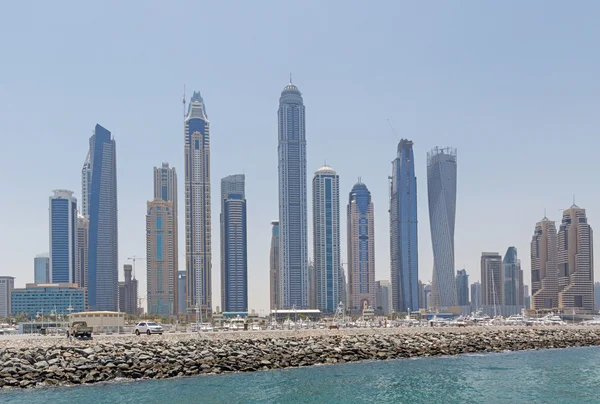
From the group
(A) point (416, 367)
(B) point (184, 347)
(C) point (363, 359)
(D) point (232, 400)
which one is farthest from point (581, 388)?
(B) point (184, 347)

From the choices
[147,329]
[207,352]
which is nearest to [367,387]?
[207,352]

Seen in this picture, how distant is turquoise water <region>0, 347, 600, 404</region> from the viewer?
165 feet

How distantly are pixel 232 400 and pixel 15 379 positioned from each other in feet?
60.1

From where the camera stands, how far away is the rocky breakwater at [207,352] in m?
57.3

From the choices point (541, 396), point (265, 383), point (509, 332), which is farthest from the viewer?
point (509, 332)

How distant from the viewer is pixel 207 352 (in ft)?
220

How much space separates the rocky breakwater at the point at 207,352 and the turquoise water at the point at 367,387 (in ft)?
7.92

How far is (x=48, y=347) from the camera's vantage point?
62.9m

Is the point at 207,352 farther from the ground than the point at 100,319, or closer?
closer

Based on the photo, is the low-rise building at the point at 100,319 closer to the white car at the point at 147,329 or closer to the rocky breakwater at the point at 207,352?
the white car at the point at 147,329

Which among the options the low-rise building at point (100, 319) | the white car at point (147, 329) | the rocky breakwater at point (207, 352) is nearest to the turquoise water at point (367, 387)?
the rocky breakwater at point (207, 352)

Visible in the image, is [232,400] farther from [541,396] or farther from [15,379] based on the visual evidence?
[541,396]

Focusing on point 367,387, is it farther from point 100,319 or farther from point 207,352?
point 100,319

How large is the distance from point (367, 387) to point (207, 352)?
1782cm
